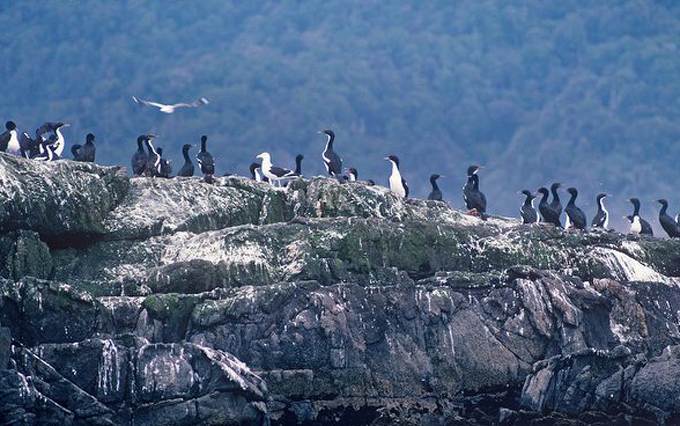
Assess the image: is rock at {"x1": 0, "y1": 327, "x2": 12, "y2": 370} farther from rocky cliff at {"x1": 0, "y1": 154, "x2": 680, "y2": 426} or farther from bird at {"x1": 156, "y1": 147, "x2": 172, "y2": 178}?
bird at {"x1": 156, "y1": 147, "x2": 172, "y2": 178}

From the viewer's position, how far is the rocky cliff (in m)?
25.3

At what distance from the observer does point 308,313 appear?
27.5 metres

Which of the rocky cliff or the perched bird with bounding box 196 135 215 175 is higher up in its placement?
the perched bird with bounding box 196 135 215 175

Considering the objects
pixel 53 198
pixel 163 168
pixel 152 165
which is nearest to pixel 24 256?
pixel 53 198

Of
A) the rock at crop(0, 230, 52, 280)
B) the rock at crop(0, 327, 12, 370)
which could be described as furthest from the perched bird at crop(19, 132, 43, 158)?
the rock at crop(0, 327, 12, 370)

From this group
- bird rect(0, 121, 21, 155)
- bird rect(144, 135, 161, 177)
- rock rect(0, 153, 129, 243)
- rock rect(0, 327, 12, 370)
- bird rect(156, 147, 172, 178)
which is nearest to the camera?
rock rect(0, 327, 12, 370)

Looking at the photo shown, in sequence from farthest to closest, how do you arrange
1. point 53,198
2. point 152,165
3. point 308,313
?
point 152,165 < point 53,198 < point 308,313

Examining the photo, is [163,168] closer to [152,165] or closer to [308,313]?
[152,165]

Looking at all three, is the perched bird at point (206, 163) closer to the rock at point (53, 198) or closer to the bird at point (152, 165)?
the bird at point (152, 165)

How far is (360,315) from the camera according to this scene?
28016 millimetres

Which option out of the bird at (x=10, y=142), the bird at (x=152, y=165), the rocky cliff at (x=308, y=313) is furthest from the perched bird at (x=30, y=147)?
the rocky cliff at (x=308, y=313)

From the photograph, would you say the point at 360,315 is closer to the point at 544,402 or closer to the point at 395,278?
the point at 395,278

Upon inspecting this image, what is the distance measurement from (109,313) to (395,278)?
6.07 m

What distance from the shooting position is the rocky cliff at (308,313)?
25.3 metres
